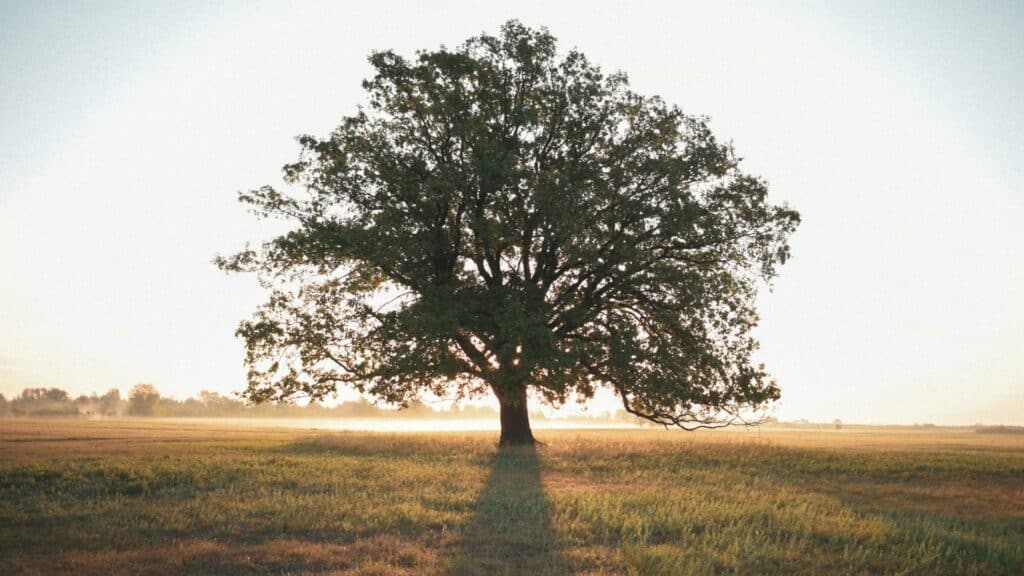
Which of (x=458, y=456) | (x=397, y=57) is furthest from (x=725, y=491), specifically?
(x=397, y=57)

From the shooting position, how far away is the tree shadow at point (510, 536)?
8.62m

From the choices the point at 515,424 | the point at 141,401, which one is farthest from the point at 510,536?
the point at 141,401

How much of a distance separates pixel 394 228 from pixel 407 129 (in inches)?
199

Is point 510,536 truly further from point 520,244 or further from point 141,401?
point 141,401

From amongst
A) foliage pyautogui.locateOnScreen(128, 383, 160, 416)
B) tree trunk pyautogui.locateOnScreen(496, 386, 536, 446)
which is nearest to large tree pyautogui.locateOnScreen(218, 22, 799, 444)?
tree trunk pyautogui.locateOnScreen(496, 386, 536, 446)

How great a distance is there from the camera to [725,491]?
1565 centimetres

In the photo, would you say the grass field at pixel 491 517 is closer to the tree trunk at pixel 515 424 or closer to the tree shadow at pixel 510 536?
the tree shadow at pixel 510 536

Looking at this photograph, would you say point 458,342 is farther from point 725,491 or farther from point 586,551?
point 586,551

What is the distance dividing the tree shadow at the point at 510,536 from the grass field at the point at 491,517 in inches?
1.6

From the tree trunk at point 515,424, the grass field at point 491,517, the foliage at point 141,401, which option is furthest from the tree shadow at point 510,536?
the foliage at point 141,401

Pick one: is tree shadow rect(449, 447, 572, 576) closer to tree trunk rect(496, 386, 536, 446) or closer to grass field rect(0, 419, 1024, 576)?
grass field rect(0, 419, 1024, 576)

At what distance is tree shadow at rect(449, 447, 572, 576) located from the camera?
8.62m

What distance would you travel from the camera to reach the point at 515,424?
97.0ft

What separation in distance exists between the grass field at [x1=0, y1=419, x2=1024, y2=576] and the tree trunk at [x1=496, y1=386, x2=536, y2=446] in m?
7.16
